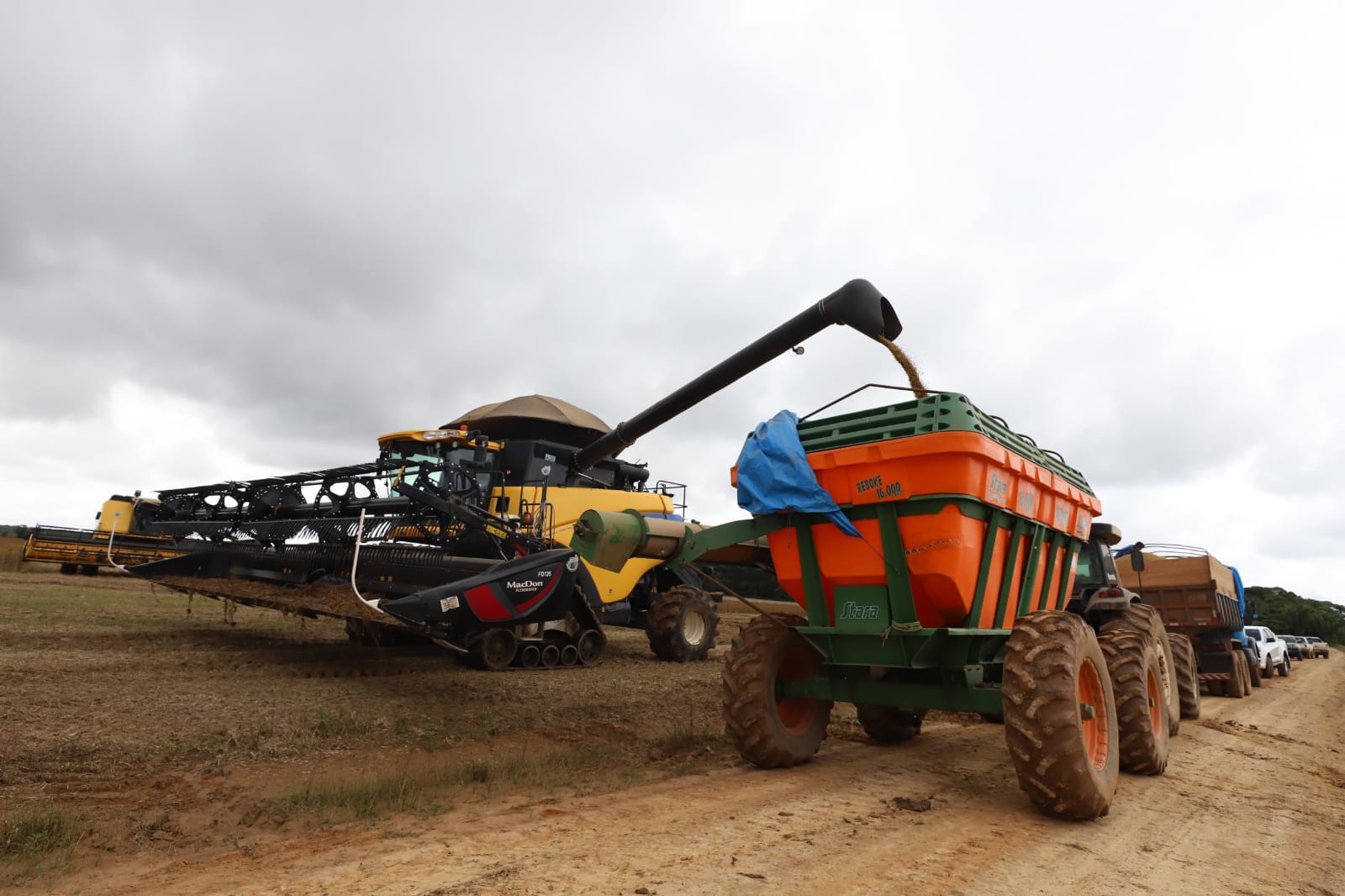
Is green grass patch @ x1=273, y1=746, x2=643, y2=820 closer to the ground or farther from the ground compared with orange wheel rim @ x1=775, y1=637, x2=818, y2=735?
closer to the ground

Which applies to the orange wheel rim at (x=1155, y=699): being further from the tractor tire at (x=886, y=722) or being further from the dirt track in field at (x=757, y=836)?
the tractor tire at (x=886, y=722)

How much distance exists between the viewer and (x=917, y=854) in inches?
144

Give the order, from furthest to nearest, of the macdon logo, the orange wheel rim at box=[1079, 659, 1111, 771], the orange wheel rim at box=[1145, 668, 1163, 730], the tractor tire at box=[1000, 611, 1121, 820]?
1. the orange wheel rim at box=[1145, 668, 1163, 730]
2. the macdon logo
3. the orange wheel rim at box=[1079, 659, 1111, 771]
4. the tractor tire at box=[1000, 611, 1121, 820]

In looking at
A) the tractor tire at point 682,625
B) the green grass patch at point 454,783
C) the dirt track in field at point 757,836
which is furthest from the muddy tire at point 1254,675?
the green grass patch at point 454,783

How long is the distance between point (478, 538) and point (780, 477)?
3.68 m

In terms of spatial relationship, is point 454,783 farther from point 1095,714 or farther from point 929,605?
point 1095,714

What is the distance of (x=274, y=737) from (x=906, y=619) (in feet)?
15.3

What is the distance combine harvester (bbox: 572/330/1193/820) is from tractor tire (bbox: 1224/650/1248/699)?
8757 millimetres

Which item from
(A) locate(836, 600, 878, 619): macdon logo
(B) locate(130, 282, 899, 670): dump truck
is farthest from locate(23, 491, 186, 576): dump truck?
(A) locate(836, 600, 878, 619): macdon logo

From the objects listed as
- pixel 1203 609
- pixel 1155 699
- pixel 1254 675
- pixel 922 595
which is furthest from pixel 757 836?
pixel 1254 675

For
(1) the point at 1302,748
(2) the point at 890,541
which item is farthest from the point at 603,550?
(1) the point at 1302,748

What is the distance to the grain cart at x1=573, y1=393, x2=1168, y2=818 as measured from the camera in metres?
4.25

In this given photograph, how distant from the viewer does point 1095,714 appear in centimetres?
480

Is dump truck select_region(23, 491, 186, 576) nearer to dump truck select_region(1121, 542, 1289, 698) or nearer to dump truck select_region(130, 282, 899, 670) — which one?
dump truck select_region(130, 282, 899, 670)
